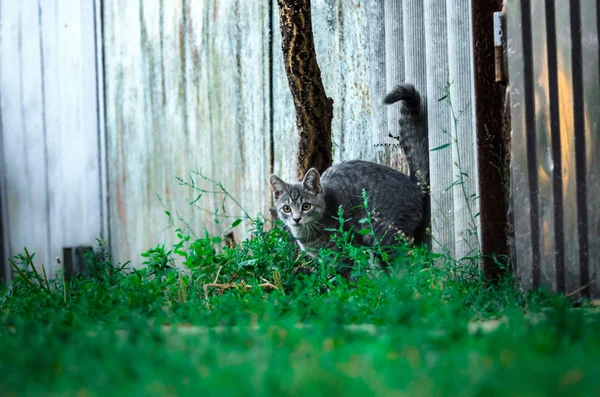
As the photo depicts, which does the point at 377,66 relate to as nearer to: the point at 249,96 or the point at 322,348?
the point at 249,96

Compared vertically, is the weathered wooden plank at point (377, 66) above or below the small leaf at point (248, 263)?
above

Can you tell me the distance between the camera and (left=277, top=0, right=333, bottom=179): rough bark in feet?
16.4

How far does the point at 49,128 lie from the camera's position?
26.4 feet

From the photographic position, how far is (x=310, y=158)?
5.34 meters

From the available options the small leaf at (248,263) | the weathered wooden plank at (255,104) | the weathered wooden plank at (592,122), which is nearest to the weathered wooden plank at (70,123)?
the weathered wooden plank at (255,104)

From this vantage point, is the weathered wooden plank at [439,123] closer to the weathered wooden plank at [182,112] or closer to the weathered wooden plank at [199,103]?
the weathered wooden plank at [182,112]

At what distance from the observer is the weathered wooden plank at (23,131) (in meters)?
8.10

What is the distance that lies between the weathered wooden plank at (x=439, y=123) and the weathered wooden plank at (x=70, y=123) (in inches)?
172

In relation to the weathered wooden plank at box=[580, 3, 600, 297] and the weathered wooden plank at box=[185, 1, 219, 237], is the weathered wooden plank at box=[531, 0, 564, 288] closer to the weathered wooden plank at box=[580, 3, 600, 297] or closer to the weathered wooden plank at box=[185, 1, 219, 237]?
the weathered wooden plank at box=[580, 3, 600, 297]

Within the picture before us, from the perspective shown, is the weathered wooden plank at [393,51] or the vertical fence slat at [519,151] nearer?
the vertical fence slat at [519,151]

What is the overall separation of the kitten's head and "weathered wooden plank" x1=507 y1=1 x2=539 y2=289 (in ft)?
6.04

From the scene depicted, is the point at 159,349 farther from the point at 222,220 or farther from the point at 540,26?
the point at 222,220

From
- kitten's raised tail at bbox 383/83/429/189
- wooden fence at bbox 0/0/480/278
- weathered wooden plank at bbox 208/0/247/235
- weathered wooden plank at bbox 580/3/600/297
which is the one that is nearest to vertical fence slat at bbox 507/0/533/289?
weathered wooden plank at bbox 580/3/600/297

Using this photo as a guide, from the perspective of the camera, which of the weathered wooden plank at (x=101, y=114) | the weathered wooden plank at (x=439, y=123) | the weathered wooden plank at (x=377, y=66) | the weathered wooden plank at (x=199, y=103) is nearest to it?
the weathered wooden plank at (x=439, y=123)
